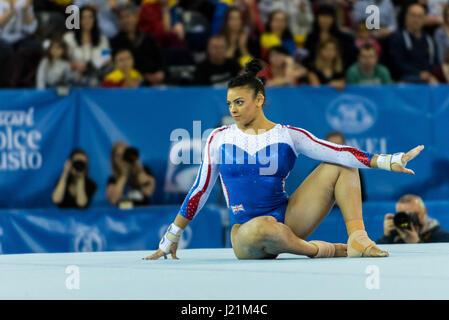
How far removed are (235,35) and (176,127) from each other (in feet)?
5.58

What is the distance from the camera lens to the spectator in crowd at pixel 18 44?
7617 mm

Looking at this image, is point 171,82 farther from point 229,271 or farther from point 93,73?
point 229,271

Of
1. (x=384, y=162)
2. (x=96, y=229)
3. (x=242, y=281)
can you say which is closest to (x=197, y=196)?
(x=384, y=162)

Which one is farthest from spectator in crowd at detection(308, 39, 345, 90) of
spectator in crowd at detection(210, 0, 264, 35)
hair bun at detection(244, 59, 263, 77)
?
hair bun at detection(244, 59, 263, 77)

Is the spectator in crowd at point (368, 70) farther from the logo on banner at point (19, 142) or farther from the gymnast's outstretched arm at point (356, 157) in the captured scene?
the gymnast's outstretched arm at point (356, 157)

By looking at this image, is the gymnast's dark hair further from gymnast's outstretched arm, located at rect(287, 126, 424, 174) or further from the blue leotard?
gymnast's outstretched arm, located at rect(287, 126, 424, 174)

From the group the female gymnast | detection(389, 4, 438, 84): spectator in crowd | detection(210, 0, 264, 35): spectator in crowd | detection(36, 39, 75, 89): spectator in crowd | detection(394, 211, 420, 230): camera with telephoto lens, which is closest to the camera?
Answer: the female gymnast

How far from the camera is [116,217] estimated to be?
648cm

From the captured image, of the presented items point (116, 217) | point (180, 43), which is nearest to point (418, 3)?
point (180, 43)

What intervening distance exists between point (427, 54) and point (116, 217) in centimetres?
416

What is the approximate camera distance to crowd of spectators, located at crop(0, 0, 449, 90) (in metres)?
7.67

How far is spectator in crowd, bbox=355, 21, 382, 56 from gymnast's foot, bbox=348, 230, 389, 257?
16.7 ft

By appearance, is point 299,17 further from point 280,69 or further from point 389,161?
point 389,161

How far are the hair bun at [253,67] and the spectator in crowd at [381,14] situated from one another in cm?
537
